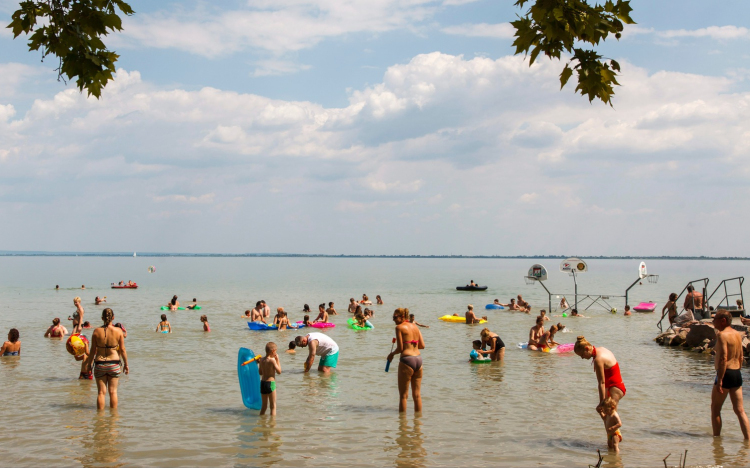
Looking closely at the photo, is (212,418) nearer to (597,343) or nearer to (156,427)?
(156,427)

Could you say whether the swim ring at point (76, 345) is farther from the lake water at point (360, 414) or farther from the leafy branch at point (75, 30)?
the leafy branch at point (75, 30)

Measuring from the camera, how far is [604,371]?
310 inches

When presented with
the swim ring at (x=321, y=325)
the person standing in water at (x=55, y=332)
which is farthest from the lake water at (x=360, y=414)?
the swim ring at (x=321, y=325)

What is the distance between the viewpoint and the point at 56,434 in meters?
9.68

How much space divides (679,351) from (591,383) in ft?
24.1

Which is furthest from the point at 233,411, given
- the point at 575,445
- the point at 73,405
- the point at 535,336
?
the point at 535,336

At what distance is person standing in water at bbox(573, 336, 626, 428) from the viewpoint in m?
7.77

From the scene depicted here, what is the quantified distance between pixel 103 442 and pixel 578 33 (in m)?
8.93

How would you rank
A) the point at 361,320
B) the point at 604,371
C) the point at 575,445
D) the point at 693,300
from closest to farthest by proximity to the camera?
the point at 604,371, the point at 575,445, the point at 693,300, the point at 361,320

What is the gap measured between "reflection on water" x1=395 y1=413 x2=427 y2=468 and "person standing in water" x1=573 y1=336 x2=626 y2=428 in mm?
2628

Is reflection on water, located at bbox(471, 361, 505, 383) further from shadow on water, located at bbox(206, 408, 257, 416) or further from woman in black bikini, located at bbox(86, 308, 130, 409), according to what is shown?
woman in black bikini, located at bbox(86, 308, 130, 409)

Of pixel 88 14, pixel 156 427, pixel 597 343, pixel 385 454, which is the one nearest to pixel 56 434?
pixel 156 427

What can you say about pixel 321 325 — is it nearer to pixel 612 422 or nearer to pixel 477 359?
pixel 477 359

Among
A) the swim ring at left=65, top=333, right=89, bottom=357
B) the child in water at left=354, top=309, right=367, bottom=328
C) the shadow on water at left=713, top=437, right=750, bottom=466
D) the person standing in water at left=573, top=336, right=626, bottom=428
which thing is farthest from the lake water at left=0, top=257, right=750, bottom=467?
the child in water at left=354, top=309, right=367, bottom=328
